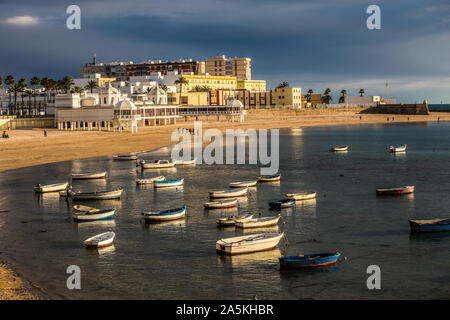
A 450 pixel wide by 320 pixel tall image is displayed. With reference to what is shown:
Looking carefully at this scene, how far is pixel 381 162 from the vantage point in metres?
92.8

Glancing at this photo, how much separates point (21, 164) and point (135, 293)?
200ft

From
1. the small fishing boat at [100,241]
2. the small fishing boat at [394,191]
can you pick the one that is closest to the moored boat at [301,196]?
the small fishing boat at [394,191]

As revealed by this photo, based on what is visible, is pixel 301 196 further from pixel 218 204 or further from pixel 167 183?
pixel 167 183

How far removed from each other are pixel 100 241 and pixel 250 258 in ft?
35.4

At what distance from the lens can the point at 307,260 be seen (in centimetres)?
3497

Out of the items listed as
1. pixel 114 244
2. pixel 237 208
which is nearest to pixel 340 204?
pixel 237 208

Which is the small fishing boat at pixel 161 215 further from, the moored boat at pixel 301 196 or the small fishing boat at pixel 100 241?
the moored boat at pixel 301 196

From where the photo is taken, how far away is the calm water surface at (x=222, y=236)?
31.9m

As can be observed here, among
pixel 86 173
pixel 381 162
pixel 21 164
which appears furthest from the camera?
pixel 381 162

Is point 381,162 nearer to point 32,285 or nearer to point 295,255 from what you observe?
point 295,255

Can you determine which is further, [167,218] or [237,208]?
[237,208]

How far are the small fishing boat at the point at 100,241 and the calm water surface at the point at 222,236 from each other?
57cm

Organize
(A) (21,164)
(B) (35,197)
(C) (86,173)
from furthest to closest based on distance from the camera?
(A) (21,164) < (C) (86,173) < (B) (35,197)

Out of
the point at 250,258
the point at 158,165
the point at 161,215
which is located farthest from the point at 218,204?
the point at 158,165
